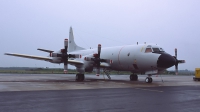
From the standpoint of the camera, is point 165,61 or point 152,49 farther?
point 152,49

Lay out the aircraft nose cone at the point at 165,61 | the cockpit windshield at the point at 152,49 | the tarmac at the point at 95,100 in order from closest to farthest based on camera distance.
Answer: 1. the tarmac at the point at 95,100
2. the aircraft nose cone at the point at 165,61
3. the cockpit windshield at the point at 152,49

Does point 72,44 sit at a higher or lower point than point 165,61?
higher

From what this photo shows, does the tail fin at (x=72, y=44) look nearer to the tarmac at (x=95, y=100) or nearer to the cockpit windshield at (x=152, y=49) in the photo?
the cockpit windshield at (x=152, y=49)

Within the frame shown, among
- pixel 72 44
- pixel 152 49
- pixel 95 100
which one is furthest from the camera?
pixel 72 44

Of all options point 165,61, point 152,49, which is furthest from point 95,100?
point 152,49

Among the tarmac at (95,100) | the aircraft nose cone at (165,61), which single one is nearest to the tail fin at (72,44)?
the aircraft nose cone at (165,61)

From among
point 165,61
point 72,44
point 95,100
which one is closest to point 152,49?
point 165,61

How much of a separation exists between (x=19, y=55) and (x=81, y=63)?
6691mm

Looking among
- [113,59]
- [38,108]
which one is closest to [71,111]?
[38,108]

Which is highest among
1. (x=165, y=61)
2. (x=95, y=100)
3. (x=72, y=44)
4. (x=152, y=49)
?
(x=72, y=44)

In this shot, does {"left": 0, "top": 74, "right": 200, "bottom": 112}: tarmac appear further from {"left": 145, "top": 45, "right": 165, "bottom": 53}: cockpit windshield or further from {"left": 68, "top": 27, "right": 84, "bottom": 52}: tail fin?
{"left": 68, "top": 27, "right": 84, "bottom": 52}: tail fin

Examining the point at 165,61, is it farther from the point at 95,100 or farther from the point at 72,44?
the point at 72,44

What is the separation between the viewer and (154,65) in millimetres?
19781

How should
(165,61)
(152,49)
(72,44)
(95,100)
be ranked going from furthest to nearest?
(72,44) → (152,49) → (165,61) → (95,100)
